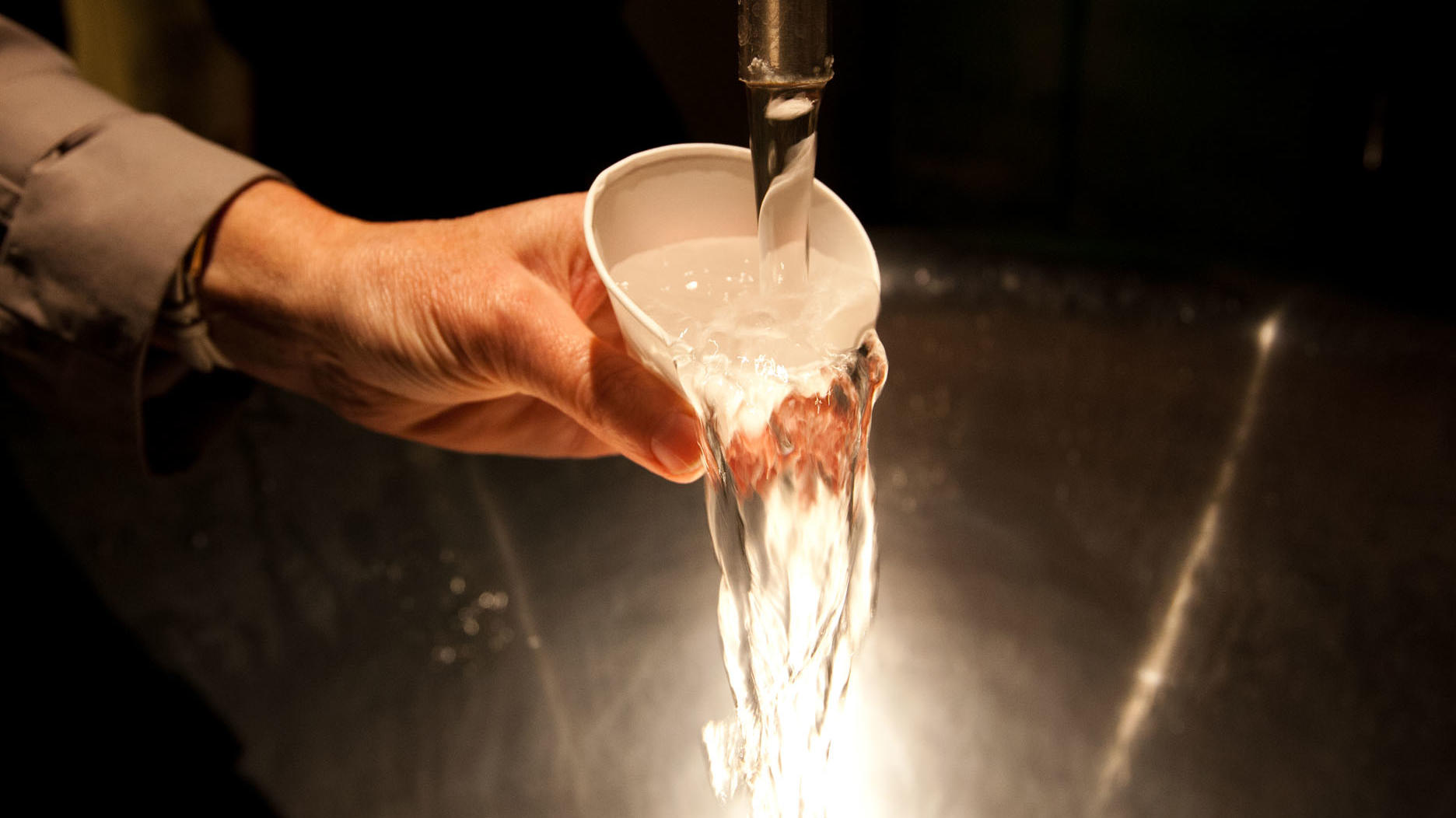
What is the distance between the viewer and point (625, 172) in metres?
0.34

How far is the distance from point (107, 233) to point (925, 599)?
43cm

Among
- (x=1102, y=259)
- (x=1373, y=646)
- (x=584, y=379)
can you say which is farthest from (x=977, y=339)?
(x=584, y=379)

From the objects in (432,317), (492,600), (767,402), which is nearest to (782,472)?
(767,402)

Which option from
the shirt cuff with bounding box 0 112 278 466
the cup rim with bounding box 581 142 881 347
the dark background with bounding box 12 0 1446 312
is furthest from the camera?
the dark background with bounding box 12 0 1446 312

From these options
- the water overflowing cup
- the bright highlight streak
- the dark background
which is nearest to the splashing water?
the water overflowing cup

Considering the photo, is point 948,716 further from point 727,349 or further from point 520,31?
point 520,31

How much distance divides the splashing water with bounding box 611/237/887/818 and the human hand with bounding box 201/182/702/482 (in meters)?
0.04

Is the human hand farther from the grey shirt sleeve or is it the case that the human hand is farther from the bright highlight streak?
the bright highlight streak

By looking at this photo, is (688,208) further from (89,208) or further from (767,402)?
(89,208)

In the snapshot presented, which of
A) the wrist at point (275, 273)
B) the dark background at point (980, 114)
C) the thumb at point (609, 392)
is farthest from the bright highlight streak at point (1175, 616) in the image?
the wrist at point (275, 273)

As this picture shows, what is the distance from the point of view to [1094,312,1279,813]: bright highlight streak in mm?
448

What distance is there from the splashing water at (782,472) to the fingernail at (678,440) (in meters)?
0.02

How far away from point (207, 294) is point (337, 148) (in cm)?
Answer: 41

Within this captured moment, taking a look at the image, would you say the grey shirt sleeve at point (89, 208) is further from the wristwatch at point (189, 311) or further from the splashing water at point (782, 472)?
the splashing water at point (782, 472)
